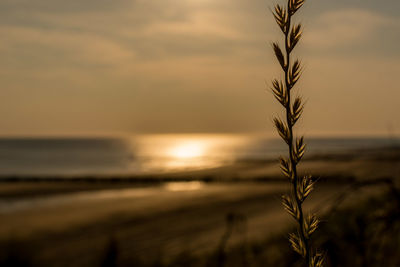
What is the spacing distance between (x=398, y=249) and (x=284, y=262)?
110 centimetres

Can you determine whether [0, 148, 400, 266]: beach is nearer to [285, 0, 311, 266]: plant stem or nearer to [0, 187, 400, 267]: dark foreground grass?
[0, 187, 400, 267]: dark foreground grass

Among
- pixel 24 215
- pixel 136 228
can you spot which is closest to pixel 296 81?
pixel 136 228

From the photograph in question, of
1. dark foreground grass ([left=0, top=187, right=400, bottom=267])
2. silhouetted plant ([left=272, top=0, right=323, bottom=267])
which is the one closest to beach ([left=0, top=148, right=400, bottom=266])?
dark foreground grass ([left=0, top=187, right=400, bottom=267])

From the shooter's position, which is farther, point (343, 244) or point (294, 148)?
point (343, 244)

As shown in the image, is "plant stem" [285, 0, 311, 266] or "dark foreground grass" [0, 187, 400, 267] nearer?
"plant stem" [285, 0, 311, 266]

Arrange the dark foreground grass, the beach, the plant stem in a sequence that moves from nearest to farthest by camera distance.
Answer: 1. the plant stem
2. the dark foreground grass
3. the beach

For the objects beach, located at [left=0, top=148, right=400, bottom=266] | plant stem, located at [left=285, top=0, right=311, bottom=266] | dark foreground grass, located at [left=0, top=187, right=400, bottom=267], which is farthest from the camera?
beach, located at [left=0, top=148, right=400, bottom=266]

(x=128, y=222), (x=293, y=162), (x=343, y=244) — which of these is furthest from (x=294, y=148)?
(x=128, y=222)

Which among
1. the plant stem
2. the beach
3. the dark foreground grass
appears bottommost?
the beach

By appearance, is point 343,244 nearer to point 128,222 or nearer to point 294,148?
point 294,148

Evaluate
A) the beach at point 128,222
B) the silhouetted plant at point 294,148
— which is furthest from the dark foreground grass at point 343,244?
the beach at point 128,222

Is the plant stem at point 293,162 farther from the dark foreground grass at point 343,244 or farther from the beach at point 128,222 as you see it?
the beach at point 128,222

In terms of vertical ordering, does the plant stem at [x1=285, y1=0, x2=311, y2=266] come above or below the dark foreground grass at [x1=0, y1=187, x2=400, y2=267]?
above

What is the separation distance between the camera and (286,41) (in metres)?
0.56
